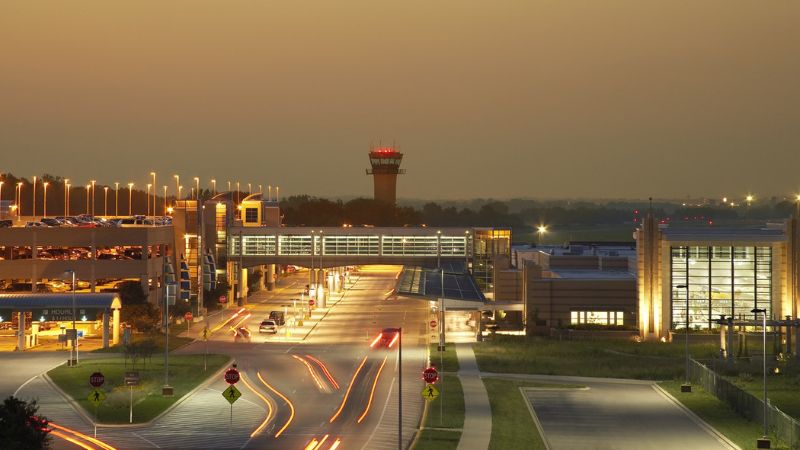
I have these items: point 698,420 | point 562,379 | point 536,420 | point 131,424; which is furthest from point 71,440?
point 562,379

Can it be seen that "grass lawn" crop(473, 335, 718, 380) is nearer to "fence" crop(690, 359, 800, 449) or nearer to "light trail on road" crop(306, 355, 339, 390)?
"fence" crop(690, 359, 800, 449)

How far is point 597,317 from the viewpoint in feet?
379

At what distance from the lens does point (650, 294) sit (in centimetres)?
10869

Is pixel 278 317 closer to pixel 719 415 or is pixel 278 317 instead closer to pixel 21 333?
pixel 21 333

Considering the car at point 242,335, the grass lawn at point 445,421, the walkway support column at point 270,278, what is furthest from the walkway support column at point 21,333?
the walkway support column at point 270,278

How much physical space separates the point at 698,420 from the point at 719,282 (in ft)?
144

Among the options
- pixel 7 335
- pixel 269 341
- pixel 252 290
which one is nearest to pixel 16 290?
pixel 7 335

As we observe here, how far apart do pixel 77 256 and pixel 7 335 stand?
20384 millimetres

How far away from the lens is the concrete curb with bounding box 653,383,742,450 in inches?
2328

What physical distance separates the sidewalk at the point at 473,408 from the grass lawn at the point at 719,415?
11.1m

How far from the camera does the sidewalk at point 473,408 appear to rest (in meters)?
57.8

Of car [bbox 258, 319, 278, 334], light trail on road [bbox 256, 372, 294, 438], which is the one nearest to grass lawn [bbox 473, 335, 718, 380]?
light trail on road [bbox 256, 372, 294, 438]

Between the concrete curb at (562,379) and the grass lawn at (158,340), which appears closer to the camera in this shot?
the concrete curb at (562,379)

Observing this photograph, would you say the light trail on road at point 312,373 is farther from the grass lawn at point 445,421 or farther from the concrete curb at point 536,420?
the concrete curb at point 536,420
